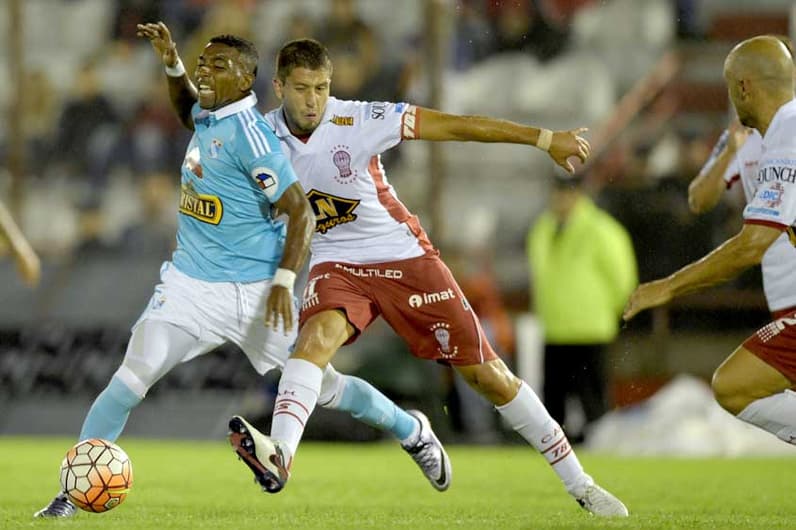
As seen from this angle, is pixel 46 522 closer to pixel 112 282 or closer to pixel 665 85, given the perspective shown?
pixel 112 282

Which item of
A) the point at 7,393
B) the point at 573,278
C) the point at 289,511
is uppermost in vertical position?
the point at 289,511

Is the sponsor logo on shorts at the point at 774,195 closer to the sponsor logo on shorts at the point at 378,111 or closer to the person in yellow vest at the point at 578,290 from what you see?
the sponsor logo on shorts at the point at 378,111

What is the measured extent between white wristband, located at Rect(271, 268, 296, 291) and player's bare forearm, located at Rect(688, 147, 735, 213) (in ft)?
8.16

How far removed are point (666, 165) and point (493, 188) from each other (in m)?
1.63

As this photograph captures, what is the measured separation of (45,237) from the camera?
1598 cm

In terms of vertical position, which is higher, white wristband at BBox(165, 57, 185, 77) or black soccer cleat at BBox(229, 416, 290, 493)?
A: white wristband at BBox(165, 57, 185, 77)

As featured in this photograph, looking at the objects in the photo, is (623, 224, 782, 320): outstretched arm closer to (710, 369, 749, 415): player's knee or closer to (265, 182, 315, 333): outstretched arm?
(710, 369, 749, 415): player's knee

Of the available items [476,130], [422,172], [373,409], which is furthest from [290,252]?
[422,172]

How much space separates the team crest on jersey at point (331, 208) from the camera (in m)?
7.30

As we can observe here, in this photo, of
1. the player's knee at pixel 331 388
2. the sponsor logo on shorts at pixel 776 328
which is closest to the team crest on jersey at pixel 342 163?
the player's knee at pixel 331 388

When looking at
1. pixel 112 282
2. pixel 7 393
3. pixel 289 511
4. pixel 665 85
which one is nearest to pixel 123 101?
pixel 112 282

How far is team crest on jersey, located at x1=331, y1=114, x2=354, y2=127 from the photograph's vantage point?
23.6 ft

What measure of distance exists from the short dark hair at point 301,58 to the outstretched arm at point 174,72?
2.26 ft

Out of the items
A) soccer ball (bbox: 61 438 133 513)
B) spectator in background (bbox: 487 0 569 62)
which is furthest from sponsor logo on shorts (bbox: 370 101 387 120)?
spectator in background (bbox: 487 0 569 62)
